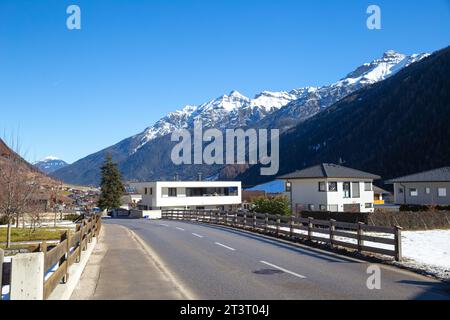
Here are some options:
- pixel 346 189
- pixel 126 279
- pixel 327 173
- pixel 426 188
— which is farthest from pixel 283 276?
pixel 426 188

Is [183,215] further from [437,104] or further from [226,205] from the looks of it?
[437,104]

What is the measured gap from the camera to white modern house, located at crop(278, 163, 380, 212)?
160 feet

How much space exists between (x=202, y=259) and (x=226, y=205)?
70505 mm

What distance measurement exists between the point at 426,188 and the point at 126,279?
163ft

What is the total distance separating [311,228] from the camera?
19609 mm

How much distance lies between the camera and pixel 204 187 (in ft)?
268

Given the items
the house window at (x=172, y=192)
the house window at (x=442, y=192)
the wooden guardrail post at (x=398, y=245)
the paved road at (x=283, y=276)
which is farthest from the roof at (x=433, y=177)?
the wooden guardrail post at (x=398, y=245)

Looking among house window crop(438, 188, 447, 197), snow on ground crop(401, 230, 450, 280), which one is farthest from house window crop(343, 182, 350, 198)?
snow on ground crop(401, 230, 450, 280)

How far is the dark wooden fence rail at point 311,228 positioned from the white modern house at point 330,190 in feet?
43.4

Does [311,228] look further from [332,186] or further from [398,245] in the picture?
[332,186]

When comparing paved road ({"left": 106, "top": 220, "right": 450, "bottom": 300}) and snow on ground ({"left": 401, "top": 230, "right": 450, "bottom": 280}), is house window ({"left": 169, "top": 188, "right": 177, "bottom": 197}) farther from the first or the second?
paved road ({"left": 106, "top": 220, "right": 450, "bottom": 300})

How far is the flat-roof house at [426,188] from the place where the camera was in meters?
51.4

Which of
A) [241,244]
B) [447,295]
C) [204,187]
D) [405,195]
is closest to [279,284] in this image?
[447,295]
